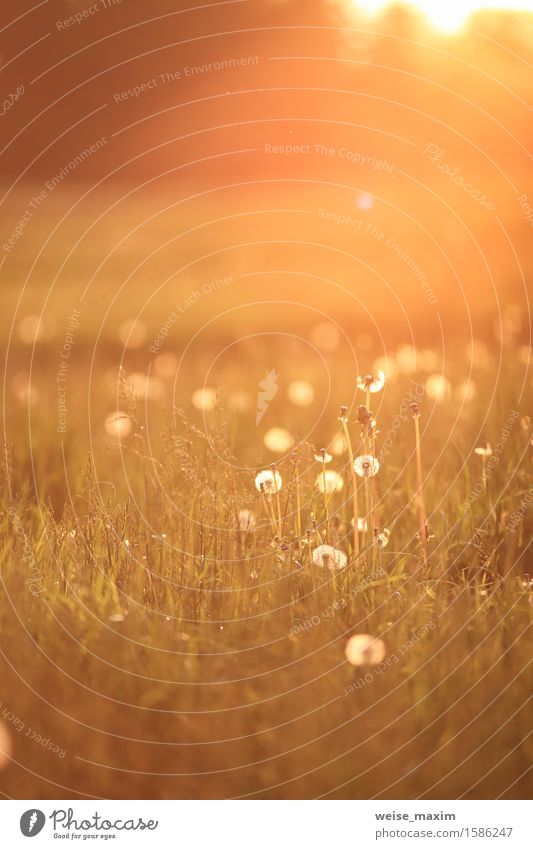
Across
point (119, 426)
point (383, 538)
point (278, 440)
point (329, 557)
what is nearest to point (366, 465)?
point (383, 538)

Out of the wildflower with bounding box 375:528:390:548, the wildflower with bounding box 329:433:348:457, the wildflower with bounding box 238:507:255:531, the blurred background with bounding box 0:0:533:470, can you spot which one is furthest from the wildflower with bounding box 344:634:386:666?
the blurred background with bounding box 0:0:533:470

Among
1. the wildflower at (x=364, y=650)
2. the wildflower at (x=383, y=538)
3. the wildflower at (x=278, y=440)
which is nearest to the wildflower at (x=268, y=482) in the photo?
the wildflower at (x=278, y=440)

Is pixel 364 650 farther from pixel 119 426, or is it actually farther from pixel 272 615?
pixel 119 426

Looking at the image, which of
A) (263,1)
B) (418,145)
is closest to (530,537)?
(418,145)

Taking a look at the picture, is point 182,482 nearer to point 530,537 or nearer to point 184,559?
point 184,559

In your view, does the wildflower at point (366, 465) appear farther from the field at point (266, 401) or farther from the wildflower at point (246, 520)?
the wildflower at point (246, 520)

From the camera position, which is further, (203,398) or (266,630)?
(203,398)
